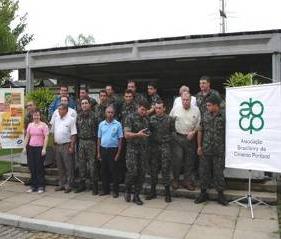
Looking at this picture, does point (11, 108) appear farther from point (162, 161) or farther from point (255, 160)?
point (255, 160)

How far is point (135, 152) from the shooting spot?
312 inches

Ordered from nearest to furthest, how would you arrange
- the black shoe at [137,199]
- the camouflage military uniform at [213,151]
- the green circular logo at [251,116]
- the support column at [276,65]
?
1. the green circular logo at [251,116]
2. the camouflage military uniform at [213,151]
3. the black shoe at [137,199]
4. the support column at [276,65]

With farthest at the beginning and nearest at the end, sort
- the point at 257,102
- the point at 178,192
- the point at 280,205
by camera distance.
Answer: the point at 178,192, the point at 280,205, the point at 257,102

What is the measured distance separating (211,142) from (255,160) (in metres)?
0.87

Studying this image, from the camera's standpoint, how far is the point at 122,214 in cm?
715

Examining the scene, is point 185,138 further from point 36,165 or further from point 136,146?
point 36,165

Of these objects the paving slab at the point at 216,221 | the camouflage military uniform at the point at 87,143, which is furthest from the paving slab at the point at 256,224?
the camouflage military uniform at the point at 87,143

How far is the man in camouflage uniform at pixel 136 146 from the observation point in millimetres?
7859

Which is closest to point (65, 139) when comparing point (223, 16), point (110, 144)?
point (110, 144)

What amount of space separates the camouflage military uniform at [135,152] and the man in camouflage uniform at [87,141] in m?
0.92

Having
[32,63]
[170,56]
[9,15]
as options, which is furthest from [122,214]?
[9,15]

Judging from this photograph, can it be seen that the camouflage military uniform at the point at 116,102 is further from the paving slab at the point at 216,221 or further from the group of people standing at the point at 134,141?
the paving slab at the point at 216,221

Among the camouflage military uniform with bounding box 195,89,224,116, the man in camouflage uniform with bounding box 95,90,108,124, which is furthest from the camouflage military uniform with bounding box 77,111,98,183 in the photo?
the camouflage military uniform with bounding box 195,89,224,116

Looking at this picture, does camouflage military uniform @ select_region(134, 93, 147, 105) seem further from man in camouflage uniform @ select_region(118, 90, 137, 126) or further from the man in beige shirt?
the man in beige shirt
